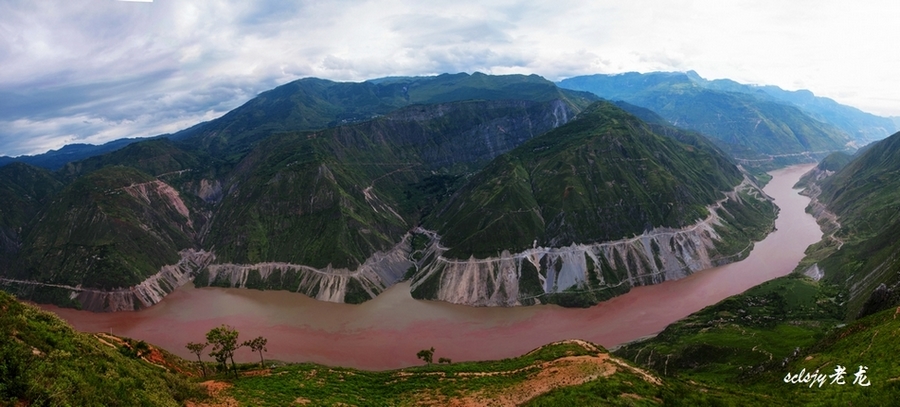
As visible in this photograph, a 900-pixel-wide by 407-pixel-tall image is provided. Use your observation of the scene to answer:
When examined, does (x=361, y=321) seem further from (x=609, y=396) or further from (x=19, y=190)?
(x=19, y=190)

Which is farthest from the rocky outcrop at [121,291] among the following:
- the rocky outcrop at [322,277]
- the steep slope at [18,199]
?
the steep slope at [18,199]

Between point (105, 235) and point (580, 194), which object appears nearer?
point (105, 235)

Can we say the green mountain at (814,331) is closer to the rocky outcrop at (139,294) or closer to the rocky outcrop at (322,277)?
the rocky outcrop at (322,277)

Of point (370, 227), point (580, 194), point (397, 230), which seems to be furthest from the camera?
point (397, 230)

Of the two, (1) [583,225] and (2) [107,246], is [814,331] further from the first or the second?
(2) [107,246]

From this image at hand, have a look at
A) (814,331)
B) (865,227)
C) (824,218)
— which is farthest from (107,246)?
(824,218)

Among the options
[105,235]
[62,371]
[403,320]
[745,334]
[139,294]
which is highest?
[105,235]

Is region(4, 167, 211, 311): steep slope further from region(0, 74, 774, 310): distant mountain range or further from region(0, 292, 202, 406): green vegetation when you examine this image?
region(0, 292, 202, 406): green vegetation
